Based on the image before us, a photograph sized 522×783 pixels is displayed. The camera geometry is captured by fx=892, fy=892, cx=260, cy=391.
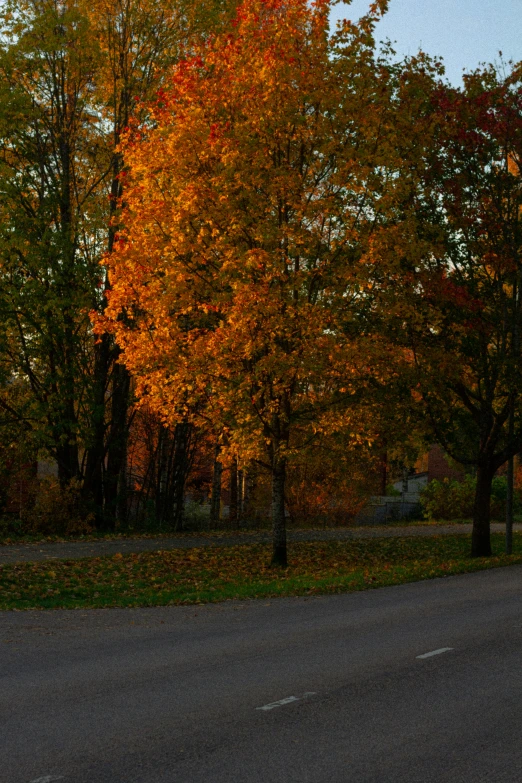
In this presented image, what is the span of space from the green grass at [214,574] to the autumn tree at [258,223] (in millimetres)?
2719

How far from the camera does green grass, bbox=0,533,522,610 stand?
14336 millimetres

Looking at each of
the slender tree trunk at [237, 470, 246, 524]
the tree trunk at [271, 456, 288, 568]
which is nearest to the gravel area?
the tree trunk at [271, 456, 288, 568]

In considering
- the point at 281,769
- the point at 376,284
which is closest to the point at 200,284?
the point at 376,284

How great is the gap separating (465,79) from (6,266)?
13.9 m

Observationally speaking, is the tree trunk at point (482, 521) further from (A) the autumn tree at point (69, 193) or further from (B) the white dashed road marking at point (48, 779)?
(B) the white dashed road marking at point (48, 779)

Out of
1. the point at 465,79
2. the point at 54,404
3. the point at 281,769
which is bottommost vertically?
the point at 281,769

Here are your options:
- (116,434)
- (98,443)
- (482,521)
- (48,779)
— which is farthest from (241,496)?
(48,779)

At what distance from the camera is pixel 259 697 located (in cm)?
761

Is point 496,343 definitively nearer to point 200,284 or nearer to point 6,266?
point 200,284

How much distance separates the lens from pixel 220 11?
91.6 ft

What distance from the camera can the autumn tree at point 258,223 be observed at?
690 inches

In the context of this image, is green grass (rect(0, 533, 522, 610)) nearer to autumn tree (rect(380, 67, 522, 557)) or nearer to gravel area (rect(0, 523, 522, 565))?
gravel area (rect(0, 523, 522, 565))

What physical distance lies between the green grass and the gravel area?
2.76ft

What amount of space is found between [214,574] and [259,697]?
10.5 meters
